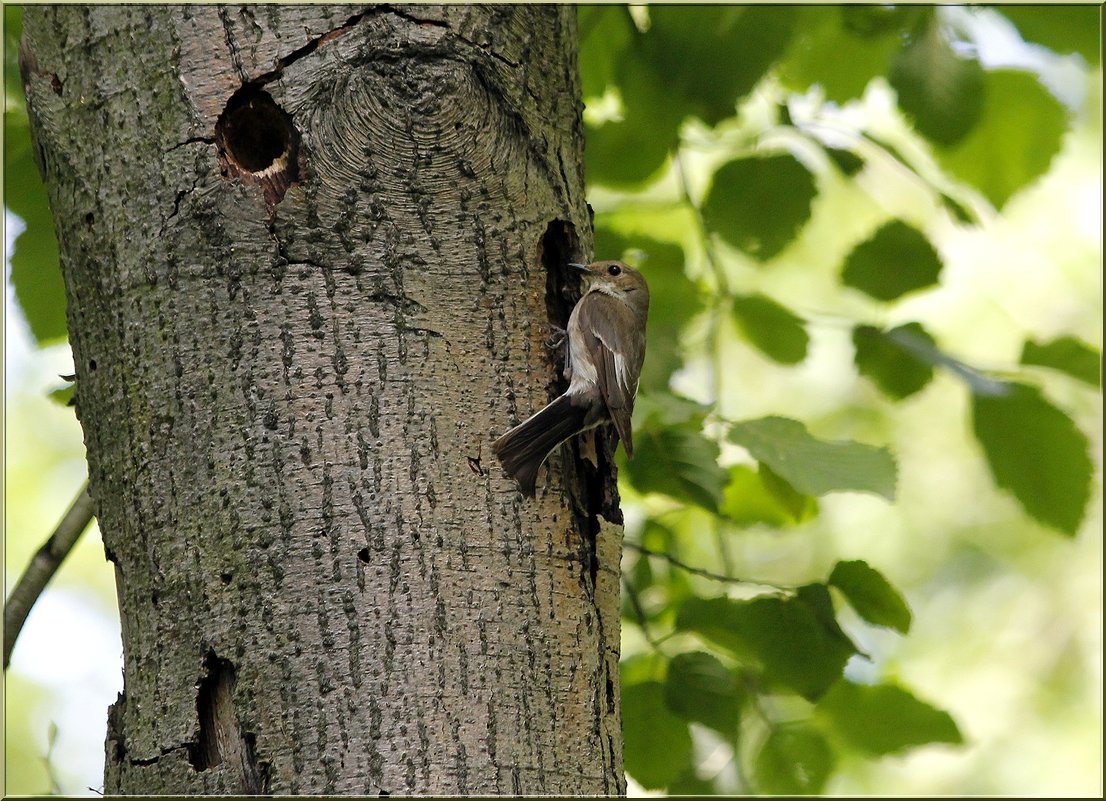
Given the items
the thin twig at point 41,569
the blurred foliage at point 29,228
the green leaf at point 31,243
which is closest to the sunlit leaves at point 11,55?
the blurred foliage at point 29,228

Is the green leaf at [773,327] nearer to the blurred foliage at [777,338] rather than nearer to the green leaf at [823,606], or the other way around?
the blurred foliage at [777,338]

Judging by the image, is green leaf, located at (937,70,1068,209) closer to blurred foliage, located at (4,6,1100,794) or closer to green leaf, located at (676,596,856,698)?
blurred foliage, located at (4,6,1100,794)

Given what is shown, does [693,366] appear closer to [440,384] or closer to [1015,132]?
[1015,132]

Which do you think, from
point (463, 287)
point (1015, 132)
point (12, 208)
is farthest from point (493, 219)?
point (1015, 132)

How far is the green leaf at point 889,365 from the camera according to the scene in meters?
3.45

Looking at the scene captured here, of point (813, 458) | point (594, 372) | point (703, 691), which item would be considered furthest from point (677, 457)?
Result: point (703, 691)

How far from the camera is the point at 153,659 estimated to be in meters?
2.17

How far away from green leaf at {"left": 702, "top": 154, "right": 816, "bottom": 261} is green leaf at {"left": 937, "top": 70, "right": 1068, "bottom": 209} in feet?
1.78

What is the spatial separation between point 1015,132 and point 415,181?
2347mm

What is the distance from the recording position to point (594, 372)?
2.46m

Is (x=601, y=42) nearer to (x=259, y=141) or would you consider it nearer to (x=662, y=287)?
(x=662, y=287)

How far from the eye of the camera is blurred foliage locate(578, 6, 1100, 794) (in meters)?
2.90

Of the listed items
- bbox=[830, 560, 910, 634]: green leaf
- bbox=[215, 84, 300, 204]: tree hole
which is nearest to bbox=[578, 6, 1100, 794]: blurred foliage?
bbox=[830, 560, 910, 634]: green leaf

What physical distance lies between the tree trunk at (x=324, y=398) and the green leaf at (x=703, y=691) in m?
0.77
